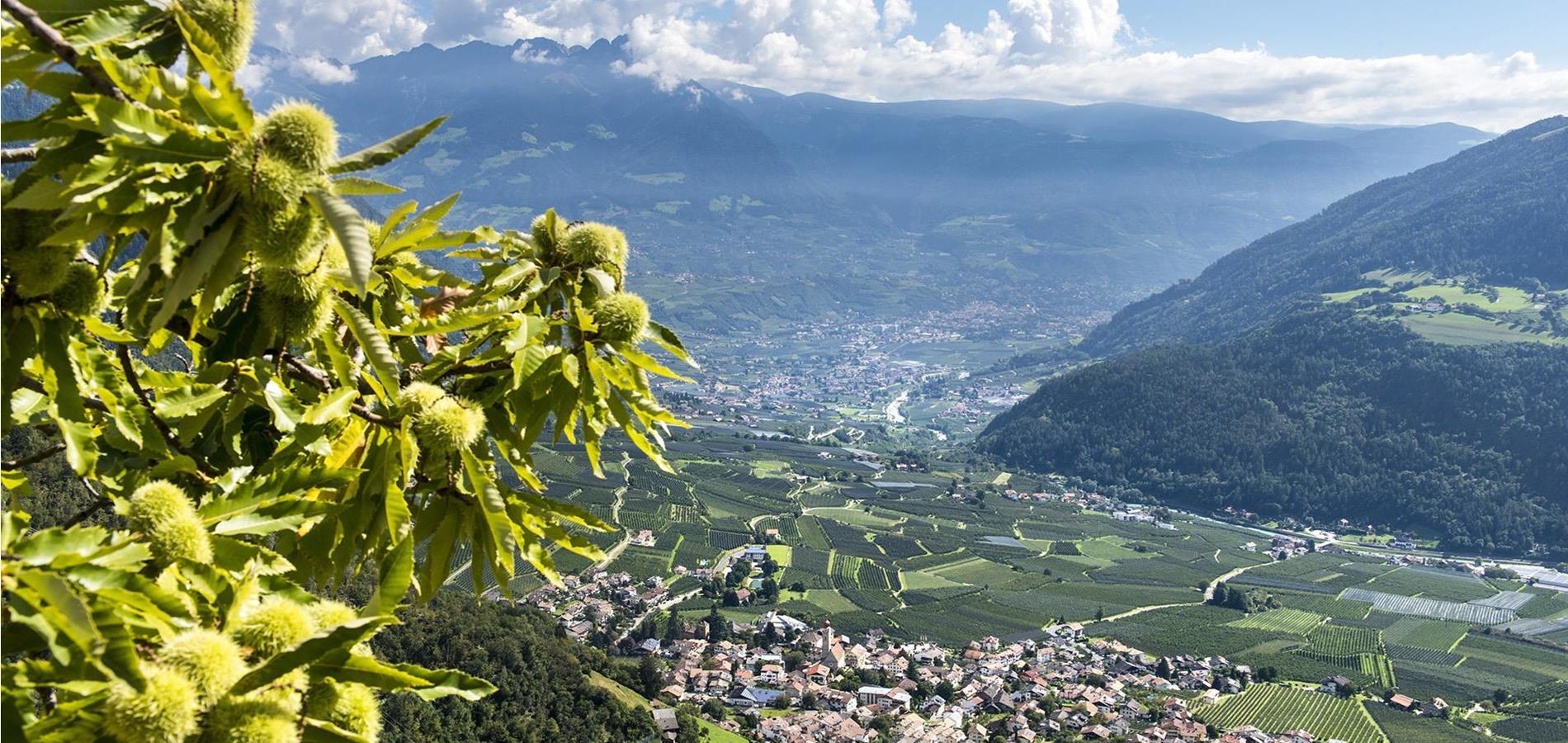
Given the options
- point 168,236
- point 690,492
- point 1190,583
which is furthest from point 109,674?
point 690,492

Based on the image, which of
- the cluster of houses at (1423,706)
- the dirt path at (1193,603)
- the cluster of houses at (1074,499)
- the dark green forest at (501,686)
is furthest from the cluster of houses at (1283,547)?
the dark green forest at (501,686)

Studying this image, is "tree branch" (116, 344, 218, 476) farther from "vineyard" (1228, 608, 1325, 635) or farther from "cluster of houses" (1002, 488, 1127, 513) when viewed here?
"cluster of houses" (1002, 488, 1127, 513)

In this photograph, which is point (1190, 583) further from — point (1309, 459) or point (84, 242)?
point (84, 242)

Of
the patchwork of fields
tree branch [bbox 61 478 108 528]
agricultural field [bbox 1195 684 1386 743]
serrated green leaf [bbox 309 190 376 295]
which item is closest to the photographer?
serrated green leaf [bbox 309 190 376 295]

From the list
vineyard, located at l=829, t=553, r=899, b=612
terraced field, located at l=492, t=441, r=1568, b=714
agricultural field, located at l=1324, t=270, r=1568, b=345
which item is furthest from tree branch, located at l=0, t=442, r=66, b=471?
agricultural field, located at l=1324, t=270, r=1568, b=345

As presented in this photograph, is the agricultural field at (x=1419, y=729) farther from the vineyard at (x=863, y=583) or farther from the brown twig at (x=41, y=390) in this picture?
the brown twig at (x=41, y=390)

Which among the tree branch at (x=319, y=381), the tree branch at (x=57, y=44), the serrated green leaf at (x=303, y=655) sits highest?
the tree branch at (x=57, y=44)
